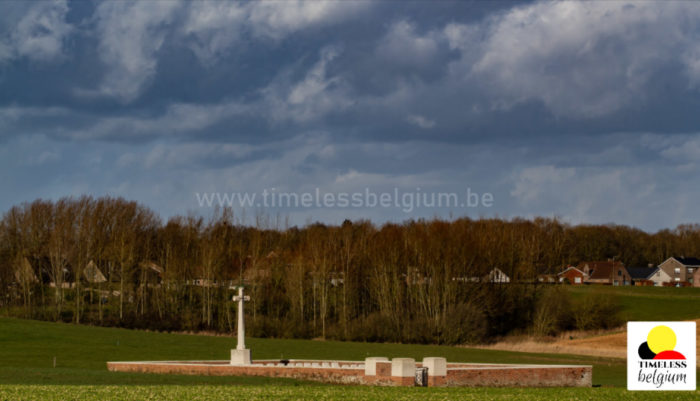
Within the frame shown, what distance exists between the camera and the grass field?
21.7 metres

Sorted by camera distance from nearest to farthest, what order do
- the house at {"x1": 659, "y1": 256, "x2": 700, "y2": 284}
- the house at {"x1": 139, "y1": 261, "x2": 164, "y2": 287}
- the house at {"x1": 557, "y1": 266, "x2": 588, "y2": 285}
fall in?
the house at {"x1": 139, "y1": 261, "x2": 164, "y2": 287} < the house at {"x1": 659, "y1": 256, "x2": 700, "y2": 284} < the house at {"x1": 557, "y1": 266, "x2": 588, "y2": 285}

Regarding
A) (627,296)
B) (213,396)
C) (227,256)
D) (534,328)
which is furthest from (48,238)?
(213,396)

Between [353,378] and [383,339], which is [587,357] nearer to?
[383,339]

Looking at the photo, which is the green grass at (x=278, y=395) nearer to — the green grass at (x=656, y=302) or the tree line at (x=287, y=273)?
the tree line at (x=287, y=273)

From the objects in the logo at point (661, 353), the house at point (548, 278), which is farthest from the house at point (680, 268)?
the logo at point (661, 353)

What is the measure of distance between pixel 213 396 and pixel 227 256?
227ft

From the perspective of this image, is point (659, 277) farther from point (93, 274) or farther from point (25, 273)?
point (25, 273)

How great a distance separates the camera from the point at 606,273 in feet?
465

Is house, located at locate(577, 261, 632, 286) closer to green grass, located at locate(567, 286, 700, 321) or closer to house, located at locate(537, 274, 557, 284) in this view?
green grass, located at locate(567, 286, 700, 321)

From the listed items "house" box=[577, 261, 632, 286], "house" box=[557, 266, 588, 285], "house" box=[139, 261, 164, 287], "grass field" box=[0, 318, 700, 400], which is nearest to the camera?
"grass field" box=[0, 318, 700, 400]

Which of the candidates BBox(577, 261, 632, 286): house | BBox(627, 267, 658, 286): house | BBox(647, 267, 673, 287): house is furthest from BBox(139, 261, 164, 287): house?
BBox(647, 267, 673, 287): house

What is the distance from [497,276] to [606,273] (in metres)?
67.1

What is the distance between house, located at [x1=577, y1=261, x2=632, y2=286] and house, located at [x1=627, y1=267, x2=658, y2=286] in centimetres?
205

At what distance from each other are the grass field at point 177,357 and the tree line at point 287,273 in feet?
33.1
